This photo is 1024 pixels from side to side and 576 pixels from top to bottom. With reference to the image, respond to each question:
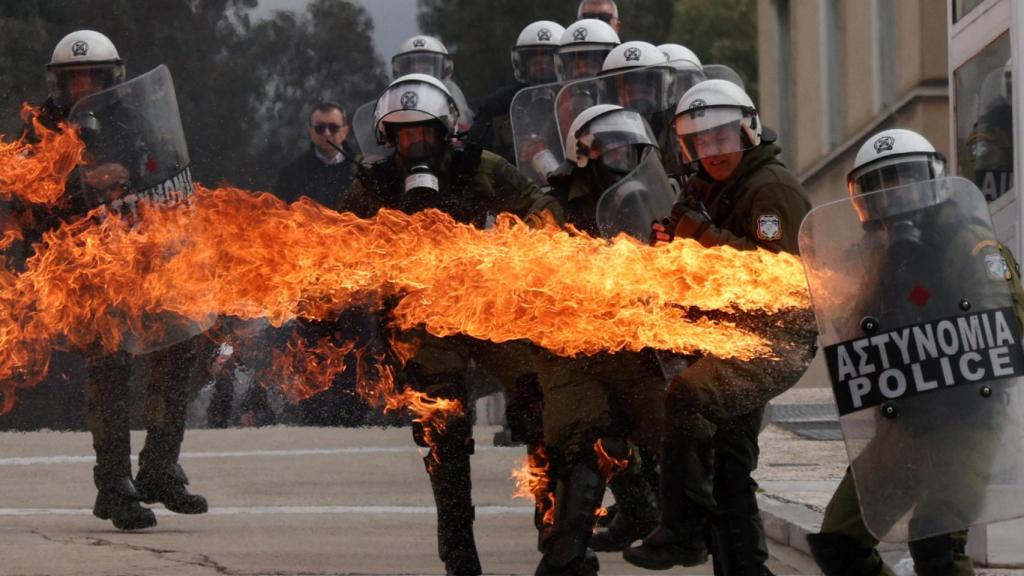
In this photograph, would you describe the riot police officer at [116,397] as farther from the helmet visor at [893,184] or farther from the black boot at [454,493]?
the helmet visor at [893,184]

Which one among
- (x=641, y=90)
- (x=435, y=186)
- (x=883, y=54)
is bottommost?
(x=435, y=186)

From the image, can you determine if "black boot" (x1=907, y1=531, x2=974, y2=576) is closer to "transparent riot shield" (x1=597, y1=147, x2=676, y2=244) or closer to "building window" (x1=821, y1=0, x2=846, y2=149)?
"transparent riot shield" (x1=597, y1=147, x2=676, y2=244)

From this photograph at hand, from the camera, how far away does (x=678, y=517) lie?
6.94 m

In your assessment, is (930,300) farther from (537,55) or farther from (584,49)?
(537,55)

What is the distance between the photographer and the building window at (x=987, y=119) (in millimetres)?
7965

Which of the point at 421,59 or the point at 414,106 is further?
the point at 421,59

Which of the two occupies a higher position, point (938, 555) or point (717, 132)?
point (717, 132)

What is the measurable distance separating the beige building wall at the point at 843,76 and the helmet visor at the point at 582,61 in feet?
26.5

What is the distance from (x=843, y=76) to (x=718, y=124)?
14.4 m

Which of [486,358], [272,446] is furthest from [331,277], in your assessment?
[272,446]

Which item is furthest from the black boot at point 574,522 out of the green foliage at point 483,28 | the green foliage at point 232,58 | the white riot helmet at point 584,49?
the green foliage at point 483,28

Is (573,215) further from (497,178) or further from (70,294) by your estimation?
(70,294)

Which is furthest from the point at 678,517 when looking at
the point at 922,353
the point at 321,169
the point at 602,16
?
the point at 321,169

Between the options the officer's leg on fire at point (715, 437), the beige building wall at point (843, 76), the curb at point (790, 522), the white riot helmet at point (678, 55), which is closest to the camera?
the officer's leg on fire at point (715, 437)
